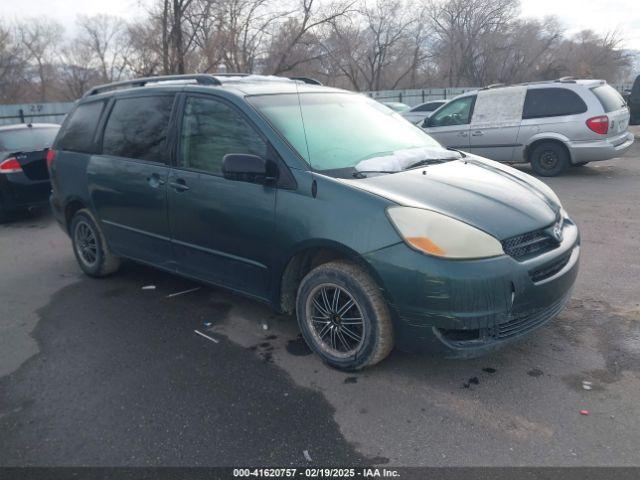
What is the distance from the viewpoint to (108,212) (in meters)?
4.98

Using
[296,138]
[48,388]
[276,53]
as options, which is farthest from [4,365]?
[276,53]

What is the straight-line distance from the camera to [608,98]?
9555 mm

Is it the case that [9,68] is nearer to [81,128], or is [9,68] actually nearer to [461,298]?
[81,128]

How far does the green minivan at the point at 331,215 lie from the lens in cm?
303

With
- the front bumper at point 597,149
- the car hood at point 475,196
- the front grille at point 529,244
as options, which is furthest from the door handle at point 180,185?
the front bumper at point 597,149

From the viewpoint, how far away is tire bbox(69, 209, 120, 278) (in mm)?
5309

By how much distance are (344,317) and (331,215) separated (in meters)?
0.66

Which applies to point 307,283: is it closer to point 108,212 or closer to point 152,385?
point 152,385

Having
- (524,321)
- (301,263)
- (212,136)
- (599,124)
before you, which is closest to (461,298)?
(524,321)

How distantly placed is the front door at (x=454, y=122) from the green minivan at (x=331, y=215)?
643 centimetres

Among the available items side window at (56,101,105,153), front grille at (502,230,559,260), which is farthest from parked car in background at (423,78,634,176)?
side window at (56,101,105,153)

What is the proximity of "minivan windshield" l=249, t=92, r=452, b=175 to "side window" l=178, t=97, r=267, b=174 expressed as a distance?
0.19 m

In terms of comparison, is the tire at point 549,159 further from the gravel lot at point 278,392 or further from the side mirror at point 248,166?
the side mirror at point 248,166

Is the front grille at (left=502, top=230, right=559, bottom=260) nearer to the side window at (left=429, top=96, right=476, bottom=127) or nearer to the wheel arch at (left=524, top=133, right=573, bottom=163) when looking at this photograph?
the wheel arch at (left=524, top=133, right=573, bottom=163)
